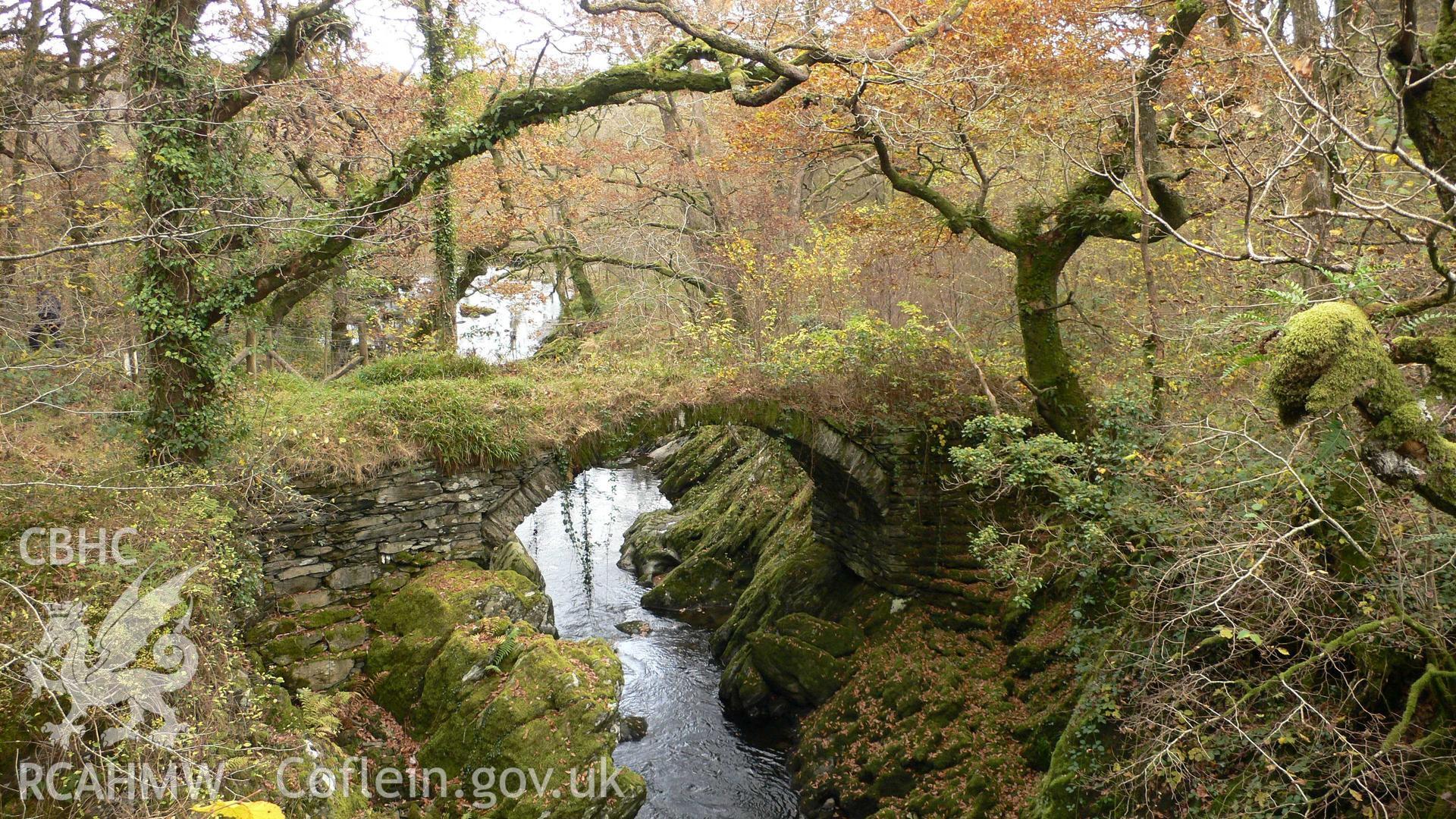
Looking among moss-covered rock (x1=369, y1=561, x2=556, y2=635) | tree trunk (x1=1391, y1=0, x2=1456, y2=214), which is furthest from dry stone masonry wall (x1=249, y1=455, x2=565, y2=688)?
tree trunk (x1=1391, y1=0, x2=1456, y2=214)

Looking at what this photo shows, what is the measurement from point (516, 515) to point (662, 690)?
3.52 metres

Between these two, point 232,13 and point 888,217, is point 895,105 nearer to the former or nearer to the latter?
point 888,217

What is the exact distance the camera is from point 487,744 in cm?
625

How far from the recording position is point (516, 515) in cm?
831

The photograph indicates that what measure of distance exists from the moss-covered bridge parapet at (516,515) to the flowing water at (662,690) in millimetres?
1550

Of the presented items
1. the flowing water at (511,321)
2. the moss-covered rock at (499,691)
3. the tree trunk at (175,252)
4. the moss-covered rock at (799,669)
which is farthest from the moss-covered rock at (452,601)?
the flowing water at (511,321)

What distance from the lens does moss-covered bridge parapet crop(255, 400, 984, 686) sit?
280 inches

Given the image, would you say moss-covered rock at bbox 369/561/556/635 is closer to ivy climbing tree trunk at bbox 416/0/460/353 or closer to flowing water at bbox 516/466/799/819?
flowing water at bbox 516/466/799/819

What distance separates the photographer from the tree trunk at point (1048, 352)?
24.4 ft

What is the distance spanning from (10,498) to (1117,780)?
7.96 metres

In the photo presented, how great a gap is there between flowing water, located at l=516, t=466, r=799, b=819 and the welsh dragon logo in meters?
4.76

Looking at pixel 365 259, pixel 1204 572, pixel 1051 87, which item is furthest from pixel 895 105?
pixel 365 259

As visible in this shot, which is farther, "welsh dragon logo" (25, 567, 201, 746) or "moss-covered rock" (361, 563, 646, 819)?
"moss-covered rock" (361, 563, 646, 819)

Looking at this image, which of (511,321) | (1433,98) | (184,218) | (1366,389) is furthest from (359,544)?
(1433,98)
